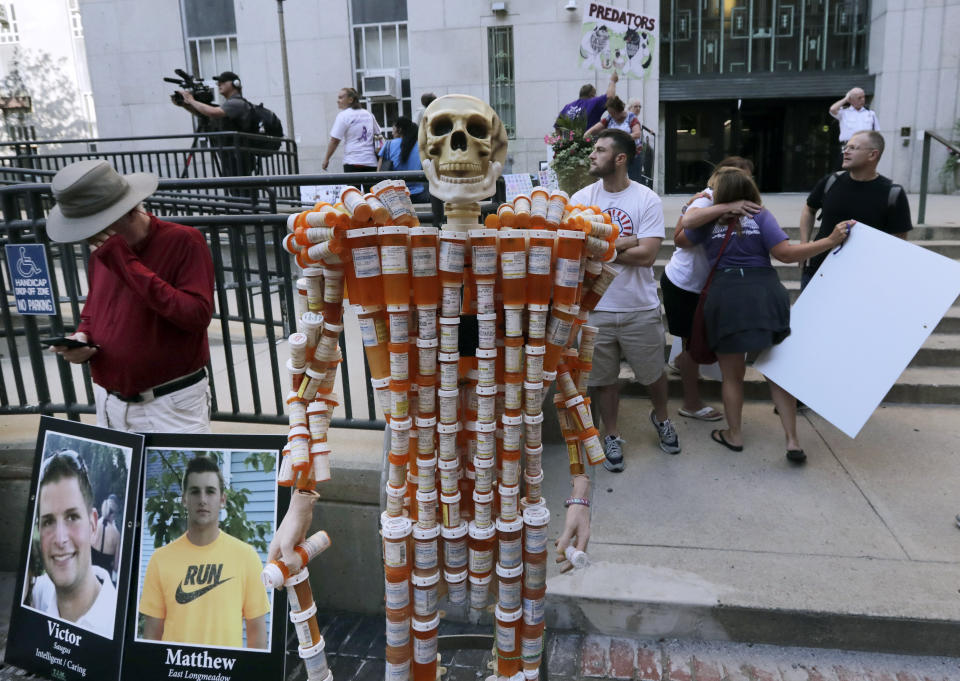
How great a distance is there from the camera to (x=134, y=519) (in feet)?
9.49

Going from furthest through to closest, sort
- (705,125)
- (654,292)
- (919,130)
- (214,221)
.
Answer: (705,125) < (919,130) < (654,292) < (214,221)

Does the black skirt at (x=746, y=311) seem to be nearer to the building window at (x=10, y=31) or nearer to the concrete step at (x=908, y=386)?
the concrete step at (x=908, y=386)

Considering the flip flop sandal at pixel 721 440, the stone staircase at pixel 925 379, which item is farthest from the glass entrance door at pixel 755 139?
the flip flop sandal at pixel 721 440

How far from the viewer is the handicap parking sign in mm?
3404

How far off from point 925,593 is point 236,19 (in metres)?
15.6

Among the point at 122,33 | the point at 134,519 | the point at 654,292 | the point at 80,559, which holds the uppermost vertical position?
the point at 122,33

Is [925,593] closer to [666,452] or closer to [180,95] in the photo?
[666,452]

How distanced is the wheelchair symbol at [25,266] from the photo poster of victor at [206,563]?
1.26 m

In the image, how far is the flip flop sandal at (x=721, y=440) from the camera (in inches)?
176

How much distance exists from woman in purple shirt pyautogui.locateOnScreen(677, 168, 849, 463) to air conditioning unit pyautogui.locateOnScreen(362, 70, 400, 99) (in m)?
11.4

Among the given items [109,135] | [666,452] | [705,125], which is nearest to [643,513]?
[666,452]

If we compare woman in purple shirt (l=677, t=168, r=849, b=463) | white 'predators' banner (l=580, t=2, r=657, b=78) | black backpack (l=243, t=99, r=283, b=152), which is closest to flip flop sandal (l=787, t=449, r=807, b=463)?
woman in purple shirt (l=677, t=168, r=849, b=463)

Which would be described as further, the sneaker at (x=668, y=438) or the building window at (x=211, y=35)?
the building window at (x=211, y=35)

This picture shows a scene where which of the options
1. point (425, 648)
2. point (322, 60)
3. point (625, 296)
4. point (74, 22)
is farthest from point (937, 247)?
point (74, 22)
